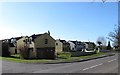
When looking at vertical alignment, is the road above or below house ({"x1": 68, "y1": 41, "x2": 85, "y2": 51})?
below

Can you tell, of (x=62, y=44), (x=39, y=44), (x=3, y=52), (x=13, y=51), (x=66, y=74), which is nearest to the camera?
(x=66, y=74)

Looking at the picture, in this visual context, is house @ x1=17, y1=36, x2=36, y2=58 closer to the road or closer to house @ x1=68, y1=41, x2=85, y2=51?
the road

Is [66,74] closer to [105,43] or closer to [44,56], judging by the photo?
[44,56]

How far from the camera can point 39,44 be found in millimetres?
69438

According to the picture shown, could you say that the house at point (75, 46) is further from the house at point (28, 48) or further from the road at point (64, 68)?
the road at point (64, 68)

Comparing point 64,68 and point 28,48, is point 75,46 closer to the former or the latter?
point 28,48

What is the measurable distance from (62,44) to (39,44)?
148ft

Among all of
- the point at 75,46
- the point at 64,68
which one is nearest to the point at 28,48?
the point at 64,68

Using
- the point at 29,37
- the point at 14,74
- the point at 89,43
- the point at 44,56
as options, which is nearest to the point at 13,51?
the point at 29,37

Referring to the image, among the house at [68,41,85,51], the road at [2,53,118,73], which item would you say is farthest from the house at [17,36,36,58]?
the house at [68,41,85,51]

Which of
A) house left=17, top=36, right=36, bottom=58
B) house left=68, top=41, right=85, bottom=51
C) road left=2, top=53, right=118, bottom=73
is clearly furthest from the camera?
house left=68, top=41, right=85, bottom=51

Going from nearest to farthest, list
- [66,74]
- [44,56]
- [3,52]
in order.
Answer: [66,74] < [44,56] < [3,52]

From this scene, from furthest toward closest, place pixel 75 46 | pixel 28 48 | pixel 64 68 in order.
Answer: pixel 75 46 < pixel 28 48 < pixel 64 68

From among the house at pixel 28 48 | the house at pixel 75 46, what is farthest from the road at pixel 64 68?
the house at pixel 75 46
